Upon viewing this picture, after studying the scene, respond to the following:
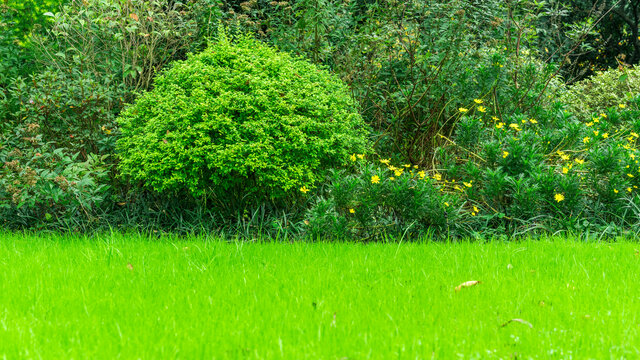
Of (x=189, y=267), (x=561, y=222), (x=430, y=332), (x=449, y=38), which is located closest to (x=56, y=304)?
(x=189, y=267)

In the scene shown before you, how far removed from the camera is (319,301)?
3.08 meters

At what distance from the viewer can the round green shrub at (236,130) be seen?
17.0ft

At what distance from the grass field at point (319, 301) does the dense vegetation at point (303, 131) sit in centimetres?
74

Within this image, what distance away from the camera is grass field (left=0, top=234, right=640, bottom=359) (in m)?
2.50

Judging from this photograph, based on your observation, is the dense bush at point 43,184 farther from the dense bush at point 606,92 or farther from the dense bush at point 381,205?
the dense bush at point 606,92

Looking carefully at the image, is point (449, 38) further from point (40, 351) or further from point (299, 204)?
point (40, 351)

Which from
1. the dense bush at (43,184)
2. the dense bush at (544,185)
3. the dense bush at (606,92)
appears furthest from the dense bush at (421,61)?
the dense bush at (43,184)

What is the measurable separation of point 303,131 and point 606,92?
6.50 meters

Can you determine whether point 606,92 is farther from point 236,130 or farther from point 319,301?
point 319,301

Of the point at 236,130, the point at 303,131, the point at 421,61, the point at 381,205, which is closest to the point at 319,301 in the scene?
the point at 381,205

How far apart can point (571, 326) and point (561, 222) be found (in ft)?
8.40

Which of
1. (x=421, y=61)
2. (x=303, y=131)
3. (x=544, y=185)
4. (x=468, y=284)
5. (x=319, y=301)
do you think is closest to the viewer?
(x=319, y=301)

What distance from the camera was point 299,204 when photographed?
5.79 meters

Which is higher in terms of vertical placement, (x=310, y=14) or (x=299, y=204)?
(x=310, y=14)
